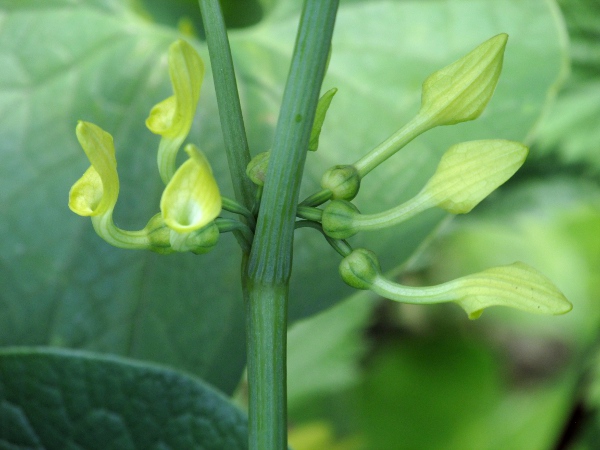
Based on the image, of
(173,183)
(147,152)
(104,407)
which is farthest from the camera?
(147,152)

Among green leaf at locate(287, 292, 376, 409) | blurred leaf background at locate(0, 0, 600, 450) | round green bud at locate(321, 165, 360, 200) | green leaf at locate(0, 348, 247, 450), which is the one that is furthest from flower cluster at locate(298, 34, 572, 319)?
green leaf at locate(287, 292, 376, 409)

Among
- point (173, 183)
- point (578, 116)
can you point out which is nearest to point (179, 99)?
point (173, 183)

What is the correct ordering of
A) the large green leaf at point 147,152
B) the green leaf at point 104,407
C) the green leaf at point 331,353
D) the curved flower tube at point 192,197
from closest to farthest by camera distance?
1. the curved flower tube at point 192,197
2. the green leaf at point 104,407
3. the large green leaf at point 147,152
4. the green leaf at point 331,353

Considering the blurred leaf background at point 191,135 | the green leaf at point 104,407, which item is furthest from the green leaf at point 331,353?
the green leaf at point 104,407

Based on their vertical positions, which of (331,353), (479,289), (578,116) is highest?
(578,116)

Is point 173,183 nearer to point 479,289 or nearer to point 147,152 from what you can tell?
point 479,289

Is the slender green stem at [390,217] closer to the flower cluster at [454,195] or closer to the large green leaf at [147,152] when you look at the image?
the flower cluster at [454,195]

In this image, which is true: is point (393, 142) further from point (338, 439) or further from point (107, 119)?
point (338, 439)
